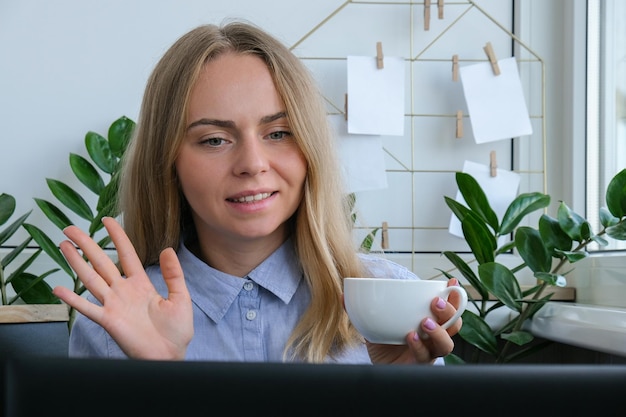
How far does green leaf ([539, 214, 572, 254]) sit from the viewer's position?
1.51m

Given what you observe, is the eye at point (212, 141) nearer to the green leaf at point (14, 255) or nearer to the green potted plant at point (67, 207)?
the green potted plant at point (67, 207)

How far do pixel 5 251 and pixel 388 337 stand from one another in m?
1.44

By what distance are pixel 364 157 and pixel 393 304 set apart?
1.21 meters

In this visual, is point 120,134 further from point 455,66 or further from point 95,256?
point 95,256

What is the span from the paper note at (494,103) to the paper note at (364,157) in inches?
8.5

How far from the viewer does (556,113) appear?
1940 mm

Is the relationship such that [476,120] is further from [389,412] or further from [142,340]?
[389,412]

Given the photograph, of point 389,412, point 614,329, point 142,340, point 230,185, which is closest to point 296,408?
point 389,412

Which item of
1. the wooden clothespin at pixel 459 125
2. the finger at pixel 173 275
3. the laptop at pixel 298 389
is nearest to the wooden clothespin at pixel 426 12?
the wooden clothespin at pixel 459 125

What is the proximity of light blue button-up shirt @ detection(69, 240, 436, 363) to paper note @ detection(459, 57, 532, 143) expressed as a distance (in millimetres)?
973

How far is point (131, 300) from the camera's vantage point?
66 centimetres

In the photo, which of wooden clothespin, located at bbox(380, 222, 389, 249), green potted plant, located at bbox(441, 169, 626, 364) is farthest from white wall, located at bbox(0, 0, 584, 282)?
green potted plant, located at bbox(441, 169, 626, 364)

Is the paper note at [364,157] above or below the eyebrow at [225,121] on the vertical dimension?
below

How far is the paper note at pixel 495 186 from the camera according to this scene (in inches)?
74.4
